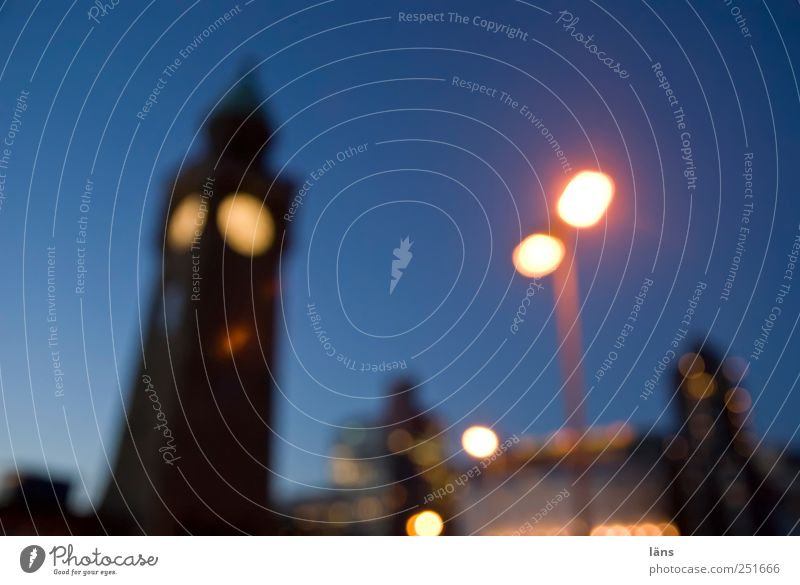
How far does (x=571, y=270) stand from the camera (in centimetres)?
151

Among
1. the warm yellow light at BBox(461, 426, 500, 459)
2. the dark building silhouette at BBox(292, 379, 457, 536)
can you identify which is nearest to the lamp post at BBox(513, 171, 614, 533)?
the warm yellow light at BBox(461, 426, 500, 459)

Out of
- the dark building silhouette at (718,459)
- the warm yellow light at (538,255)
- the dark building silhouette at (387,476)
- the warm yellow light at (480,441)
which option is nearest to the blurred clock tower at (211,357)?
the dark building silhouette at (387,476)

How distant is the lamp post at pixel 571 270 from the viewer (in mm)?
1411

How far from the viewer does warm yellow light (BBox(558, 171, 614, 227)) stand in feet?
4.92

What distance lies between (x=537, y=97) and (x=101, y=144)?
2.91 feet

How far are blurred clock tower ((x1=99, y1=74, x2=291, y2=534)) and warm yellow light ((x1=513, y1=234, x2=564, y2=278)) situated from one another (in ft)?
1.59

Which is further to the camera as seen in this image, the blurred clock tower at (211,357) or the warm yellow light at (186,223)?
the warm yellow light at (186,223)

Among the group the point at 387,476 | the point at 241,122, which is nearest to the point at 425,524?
the point at 387,476

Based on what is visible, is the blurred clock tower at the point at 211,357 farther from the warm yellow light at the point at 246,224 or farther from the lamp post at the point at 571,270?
the lamp post at the point at 571,270
